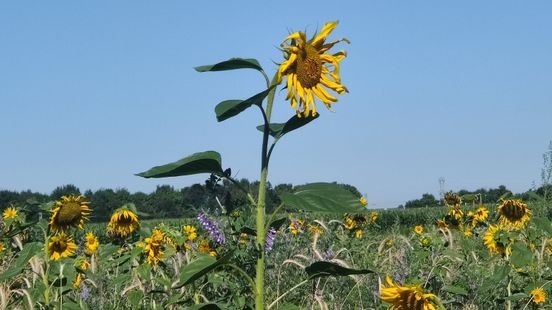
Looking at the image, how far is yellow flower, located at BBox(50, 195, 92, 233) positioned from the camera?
4.53 meters

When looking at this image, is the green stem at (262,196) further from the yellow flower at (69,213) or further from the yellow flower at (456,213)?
the yellow flower at (456,213)

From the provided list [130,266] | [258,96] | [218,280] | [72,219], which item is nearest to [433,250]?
[218,280]

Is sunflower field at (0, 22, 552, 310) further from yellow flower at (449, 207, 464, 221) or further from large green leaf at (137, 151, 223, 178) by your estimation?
yellow flower at (449, 207, 464, 221)

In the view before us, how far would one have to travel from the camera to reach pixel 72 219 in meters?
4.61

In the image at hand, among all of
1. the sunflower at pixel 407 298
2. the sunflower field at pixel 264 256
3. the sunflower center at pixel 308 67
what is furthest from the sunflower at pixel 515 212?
the sunflower center at pixel 308 67

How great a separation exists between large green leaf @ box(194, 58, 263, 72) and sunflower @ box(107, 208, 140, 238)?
2.65 m

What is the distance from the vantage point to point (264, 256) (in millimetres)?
3082

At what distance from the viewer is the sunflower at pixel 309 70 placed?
2365 mm

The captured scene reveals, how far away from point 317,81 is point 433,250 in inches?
92.3

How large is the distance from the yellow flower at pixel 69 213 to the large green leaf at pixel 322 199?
8.62ft

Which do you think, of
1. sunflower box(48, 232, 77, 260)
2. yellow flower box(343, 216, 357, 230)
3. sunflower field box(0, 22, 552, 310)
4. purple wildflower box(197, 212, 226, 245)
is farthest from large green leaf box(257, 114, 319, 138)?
yellow flower box(343, 216, 357, 230)

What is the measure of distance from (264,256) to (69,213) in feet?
6.16

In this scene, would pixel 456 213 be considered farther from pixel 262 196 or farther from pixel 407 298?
pixel 262 196

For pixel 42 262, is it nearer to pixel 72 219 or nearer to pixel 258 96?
pixel 72 219
